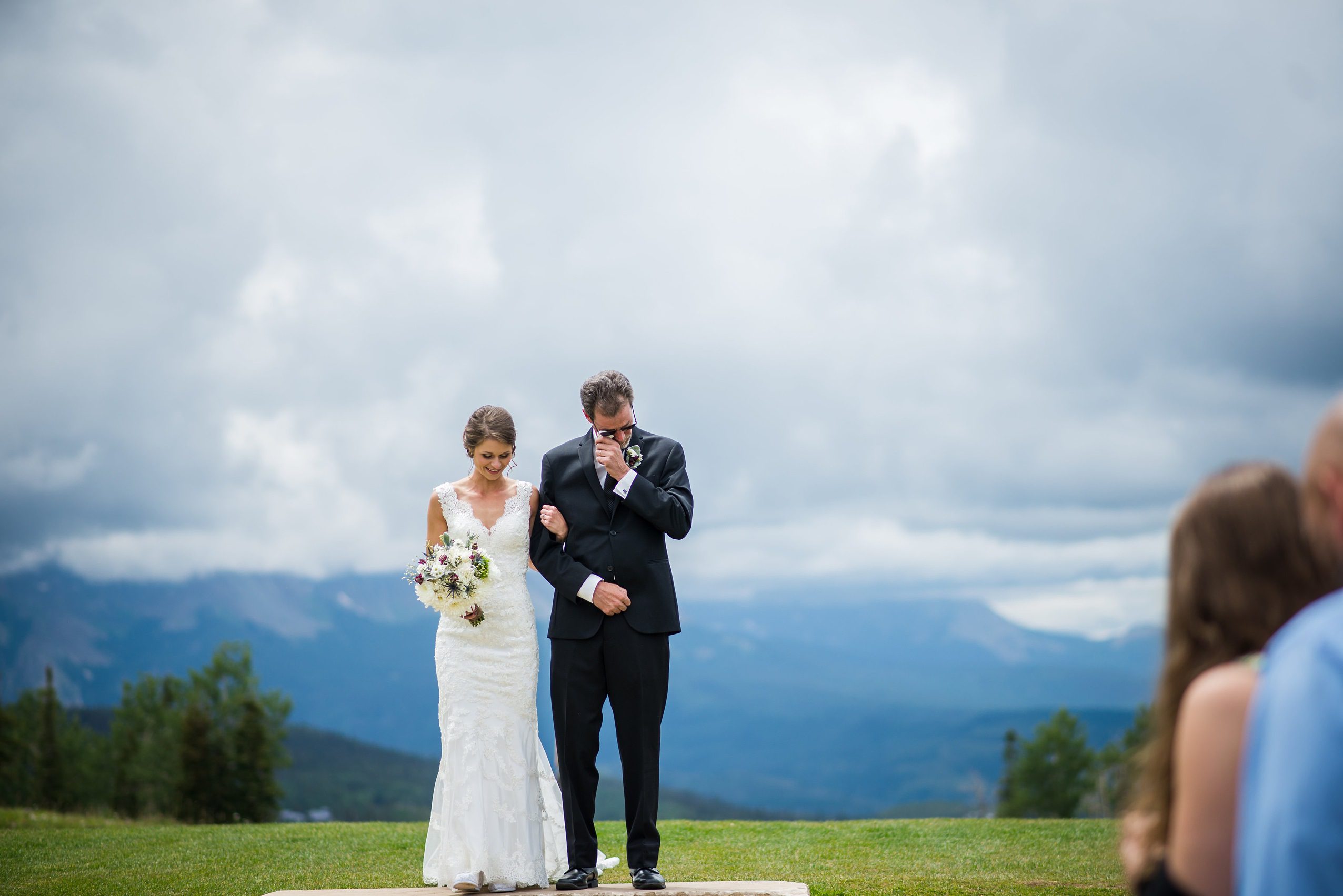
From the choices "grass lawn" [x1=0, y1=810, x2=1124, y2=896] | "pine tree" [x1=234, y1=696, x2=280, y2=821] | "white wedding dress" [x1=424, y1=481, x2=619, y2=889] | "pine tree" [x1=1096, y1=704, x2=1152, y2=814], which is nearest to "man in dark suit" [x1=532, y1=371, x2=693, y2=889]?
"white wedding dress" [x1=424, y1=481, x2=619, y2=889]

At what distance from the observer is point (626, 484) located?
6473mm

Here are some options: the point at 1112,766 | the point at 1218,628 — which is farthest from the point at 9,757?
the point at 1218,628

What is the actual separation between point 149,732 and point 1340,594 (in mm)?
80858

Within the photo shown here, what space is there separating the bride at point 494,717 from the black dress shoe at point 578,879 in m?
0.19

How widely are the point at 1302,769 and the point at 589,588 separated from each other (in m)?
5.00

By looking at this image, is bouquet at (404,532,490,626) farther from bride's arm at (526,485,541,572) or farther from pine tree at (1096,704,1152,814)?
pine tree at (1096,704,1152,814)

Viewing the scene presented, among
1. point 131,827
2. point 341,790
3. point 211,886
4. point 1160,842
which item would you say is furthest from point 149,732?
point 341,790

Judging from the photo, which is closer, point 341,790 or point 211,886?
point 211,886

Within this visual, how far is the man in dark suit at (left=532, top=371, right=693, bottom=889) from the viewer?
21.2 feet

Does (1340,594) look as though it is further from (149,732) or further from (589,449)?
(149,732)

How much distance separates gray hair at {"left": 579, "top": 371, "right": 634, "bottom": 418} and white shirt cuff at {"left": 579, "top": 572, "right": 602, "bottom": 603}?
99 centimetres

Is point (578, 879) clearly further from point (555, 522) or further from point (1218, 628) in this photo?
point (1218, 628)

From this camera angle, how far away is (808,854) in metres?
9.59

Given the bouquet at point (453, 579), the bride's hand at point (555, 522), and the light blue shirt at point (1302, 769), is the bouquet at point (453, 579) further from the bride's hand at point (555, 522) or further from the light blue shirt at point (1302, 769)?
the light blue shirt at point (1302, 769)
